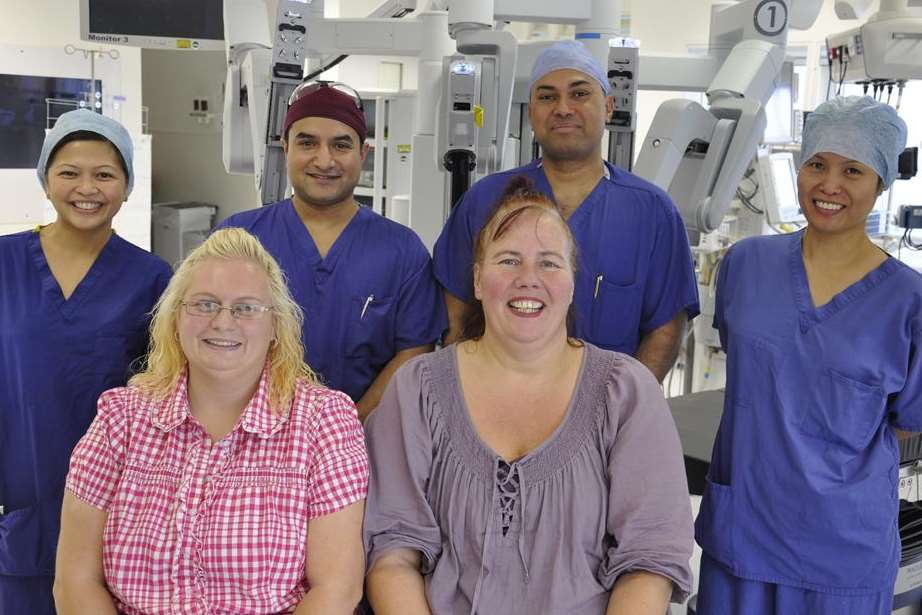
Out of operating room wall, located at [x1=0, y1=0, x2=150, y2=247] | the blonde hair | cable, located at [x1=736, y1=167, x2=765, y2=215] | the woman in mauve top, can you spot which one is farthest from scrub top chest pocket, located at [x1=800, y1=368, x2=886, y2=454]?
operating room wall, located at [x1=0, y1=0, x2=150, y2=247]

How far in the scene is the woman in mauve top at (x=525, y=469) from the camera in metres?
1.42

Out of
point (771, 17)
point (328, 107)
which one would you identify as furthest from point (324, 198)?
point (771, 17)

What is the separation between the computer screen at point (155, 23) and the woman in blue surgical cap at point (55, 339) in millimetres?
1430

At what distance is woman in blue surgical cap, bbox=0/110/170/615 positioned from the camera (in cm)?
175

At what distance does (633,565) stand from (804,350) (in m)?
0.57

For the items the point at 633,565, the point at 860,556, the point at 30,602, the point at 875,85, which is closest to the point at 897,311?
the point at 860,556

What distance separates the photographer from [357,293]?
1899 mm

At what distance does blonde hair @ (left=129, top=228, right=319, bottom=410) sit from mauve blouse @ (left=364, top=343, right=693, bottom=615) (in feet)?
0.68

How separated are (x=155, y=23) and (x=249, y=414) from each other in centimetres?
229

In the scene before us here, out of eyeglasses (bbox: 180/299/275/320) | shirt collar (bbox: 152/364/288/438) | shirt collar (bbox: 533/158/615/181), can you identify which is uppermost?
shirt collar (bbox: 533/158/615/181)

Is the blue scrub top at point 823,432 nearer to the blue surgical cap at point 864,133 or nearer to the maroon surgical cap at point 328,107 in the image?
the blue surgical cap at point 864,133

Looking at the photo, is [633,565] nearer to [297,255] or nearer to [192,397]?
[192,397]

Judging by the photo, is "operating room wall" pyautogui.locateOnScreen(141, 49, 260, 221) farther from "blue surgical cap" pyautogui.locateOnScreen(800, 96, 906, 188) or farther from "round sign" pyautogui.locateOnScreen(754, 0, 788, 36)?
"blue surgical cap" pyautogui.locateOnScreen(800, 96, 906, 188)

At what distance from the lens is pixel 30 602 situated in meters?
1.76
